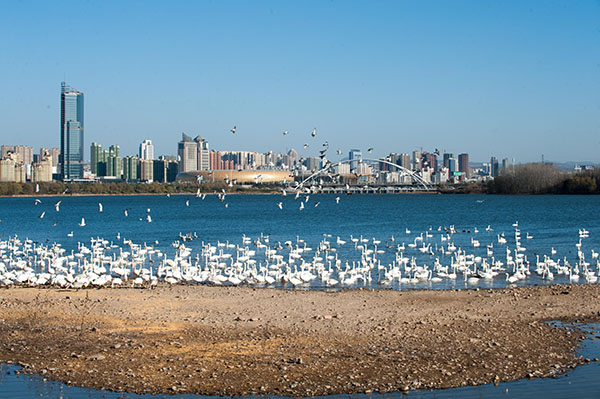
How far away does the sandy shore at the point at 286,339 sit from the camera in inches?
472

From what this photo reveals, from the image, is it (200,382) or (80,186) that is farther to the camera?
(80,186)

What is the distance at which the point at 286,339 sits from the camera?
47.2 feet

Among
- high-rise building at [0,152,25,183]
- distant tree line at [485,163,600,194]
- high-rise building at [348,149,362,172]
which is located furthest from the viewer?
high-rise building at [0,152,25,183]

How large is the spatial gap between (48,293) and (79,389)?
9019 mm

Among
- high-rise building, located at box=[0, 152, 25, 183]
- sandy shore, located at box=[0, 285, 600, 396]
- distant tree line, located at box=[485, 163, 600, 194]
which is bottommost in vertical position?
sandy shore, located at box=[0, 285, 600, 396]

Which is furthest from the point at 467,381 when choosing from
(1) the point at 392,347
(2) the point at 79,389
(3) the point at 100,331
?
(3) the point at 100,331

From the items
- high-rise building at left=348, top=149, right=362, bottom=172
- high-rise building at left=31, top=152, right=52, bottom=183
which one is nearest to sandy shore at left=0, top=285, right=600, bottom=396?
high-rise building at left=348, top=149, right=362, bottom=172

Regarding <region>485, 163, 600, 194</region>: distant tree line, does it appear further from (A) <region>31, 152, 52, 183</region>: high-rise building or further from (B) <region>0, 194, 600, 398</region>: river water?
(A) <region>31, 152, 52, 183</region>: high-rise building

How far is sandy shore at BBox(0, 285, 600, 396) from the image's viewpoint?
12000mm

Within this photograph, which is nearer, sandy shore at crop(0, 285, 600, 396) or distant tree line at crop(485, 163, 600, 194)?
sandy shore at crop(0, 285, 600, 396)

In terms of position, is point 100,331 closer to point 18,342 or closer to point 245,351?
point 18,342

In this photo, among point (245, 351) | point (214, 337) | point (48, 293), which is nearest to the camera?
point (245, 351)

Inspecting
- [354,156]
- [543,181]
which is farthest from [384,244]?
[543,181]

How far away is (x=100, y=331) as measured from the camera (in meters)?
15.1
